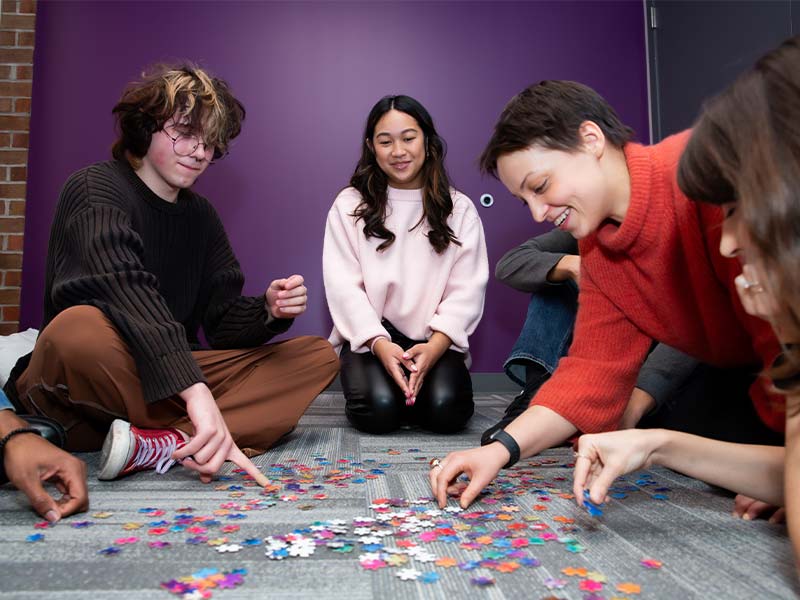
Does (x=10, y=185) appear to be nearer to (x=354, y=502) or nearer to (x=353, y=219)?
(x=353, y=219)

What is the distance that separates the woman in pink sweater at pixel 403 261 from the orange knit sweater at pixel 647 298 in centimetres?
103

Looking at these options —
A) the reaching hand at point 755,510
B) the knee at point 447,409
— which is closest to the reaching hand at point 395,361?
the knee at point 447,409

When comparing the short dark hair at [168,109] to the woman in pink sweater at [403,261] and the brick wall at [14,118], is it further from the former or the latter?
the brick wall at [14,118]

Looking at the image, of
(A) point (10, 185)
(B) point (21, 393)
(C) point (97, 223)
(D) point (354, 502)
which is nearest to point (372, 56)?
(A) point (10, 185)

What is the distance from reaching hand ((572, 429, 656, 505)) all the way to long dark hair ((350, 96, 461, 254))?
1585mm

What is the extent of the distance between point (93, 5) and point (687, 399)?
3391 millimetres

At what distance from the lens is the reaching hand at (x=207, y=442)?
1.43 m

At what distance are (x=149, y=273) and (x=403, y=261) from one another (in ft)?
3.90

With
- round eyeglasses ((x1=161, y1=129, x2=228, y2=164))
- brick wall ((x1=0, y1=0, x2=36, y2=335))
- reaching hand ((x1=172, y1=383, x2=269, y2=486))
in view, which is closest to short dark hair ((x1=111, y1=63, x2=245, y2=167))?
round eyeglasses ((x1=161, y1=129, x2=228, y2=164))

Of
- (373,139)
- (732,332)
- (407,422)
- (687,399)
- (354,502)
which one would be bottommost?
(407,422)

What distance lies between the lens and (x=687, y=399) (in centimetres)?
176

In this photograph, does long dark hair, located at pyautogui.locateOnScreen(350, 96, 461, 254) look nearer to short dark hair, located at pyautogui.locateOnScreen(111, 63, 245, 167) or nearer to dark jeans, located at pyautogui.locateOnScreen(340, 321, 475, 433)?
dark jeans, located at pyautogui.locateOnScreen(340, 321, 475, 433)

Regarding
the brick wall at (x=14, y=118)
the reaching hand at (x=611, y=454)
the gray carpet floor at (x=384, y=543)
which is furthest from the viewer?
the brick wall at (x=14, y=118)

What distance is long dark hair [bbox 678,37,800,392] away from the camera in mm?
790
